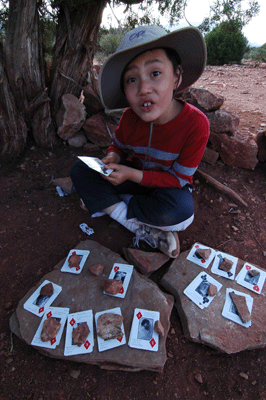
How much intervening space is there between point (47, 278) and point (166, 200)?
3.72 feet

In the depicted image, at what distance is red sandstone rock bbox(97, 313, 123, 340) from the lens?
1.56 metres

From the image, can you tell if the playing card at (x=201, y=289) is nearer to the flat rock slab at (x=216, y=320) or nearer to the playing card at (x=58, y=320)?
the flat rock slab at (x=216, y=320)

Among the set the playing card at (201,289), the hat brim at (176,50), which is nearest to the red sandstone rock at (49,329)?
the playing card at (201,289)

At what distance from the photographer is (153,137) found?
2043mm

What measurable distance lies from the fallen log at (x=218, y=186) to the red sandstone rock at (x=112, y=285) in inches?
65.8

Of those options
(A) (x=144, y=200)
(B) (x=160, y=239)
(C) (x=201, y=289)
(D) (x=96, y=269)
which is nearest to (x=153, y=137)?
(A) (x=144, y=200)

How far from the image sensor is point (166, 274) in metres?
1.99

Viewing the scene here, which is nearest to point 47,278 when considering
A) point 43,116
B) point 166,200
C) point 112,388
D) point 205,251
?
point 112,388

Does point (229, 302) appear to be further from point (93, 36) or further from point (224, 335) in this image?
point (93, 36)

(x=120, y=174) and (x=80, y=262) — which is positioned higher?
(x=120, y=174)

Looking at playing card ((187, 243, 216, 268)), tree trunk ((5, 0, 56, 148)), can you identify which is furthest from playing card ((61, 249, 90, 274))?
tree trunk ((5, 0, 56, 148))

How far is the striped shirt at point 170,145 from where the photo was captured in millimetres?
1920

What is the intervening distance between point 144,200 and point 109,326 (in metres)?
1.03

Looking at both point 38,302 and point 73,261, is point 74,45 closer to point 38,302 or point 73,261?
point 73,261
